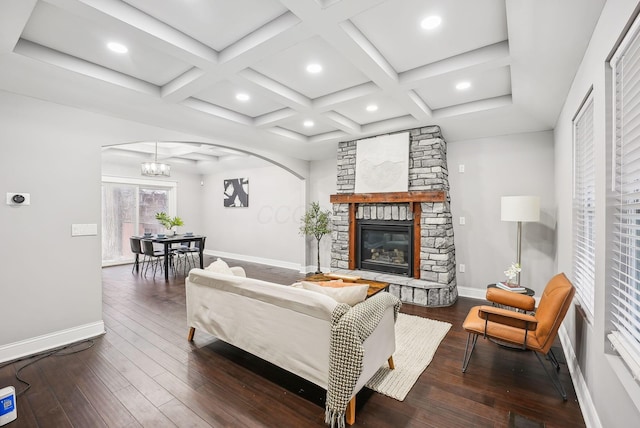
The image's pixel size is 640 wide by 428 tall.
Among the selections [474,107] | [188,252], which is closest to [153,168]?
[188,252]

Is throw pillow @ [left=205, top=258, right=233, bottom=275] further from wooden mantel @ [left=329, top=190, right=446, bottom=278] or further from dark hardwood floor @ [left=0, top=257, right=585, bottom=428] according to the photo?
wooden mantel @ [left=329, top=190, right=446, bottom=278]

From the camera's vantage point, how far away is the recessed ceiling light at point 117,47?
241 centimetres

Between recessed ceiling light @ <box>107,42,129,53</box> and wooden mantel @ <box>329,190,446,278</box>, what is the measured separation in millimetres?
3567

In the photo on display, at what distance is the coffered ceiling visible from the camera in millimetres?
1973

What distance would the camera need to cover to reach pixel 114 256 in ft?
24.4

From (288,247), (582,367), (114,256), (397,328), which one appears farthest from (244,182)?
(582,367)

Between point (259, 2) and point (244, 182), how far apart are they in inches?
242

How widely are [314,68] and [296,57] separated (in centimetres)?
25

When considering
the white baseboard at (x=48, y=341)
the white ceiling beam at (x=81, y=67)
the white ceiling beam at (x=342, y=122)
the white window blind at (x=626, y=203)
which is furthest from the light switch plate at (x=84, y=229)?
the white window blind at (x=626, y=203)

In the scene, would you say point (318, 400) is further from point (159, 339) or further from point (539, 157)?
point (539, 157)

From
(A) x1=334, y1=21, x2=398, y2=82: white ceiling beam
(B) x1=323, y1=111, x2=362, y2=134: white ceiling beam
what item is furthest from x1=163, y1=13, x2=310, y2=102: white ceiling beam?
(B) x1=323, y1=111, x2=362, y2=134: white ceiling beam

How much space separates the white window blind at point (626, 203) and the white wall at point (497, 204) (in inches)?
113

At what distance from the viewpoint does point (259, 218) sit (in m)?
7.60

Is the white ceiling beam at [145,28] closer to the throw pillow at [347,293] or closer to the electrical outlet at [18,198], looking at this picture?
the electrical outlet at [18,198]
